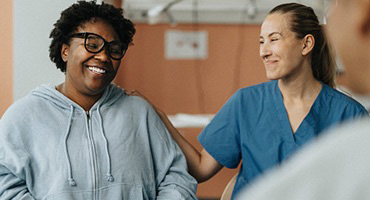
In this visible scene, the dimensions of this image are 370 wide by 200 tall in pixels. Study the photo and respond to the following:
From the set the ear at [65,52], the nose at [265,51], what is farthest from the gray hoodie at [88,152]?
the nose at [265,51]

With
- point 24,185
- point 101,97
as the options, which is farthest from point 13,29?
point 24,185

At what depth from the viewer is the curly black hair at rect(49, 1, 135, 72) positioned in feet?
5.36

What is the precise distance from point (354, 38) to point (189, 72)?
2.72m

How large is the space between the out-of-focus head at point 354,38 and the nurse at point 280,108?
1.21 metres

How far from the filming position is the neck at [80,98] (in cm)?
166

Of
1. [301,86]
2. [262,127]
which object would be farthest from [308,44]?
[262,127]

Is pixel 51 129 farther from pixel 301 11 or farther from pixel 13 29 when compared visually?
pixel 301 11

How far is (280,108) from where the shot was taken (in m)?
1.75

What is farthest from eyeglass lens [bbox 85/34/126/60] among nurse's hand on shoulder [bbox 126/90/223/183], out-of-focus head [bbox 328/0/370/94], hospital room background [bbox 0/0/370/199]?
hospital room background [bbox 0/0/370/199]

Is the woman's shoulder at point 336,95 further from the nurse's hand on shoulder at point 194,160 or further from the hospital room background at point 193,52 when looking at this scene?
the hospital room background at point 193,52

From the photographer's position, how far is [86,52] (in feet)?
5.22

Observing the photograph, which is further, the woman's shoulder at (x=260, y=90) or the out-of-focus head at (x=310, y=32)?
the woman's shoulder at (x=260, y=90)

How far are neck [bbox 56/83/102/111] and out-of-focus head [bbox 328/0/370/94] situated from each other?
50.6 inches

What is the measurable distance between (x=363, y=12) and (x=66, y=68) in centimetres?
138
